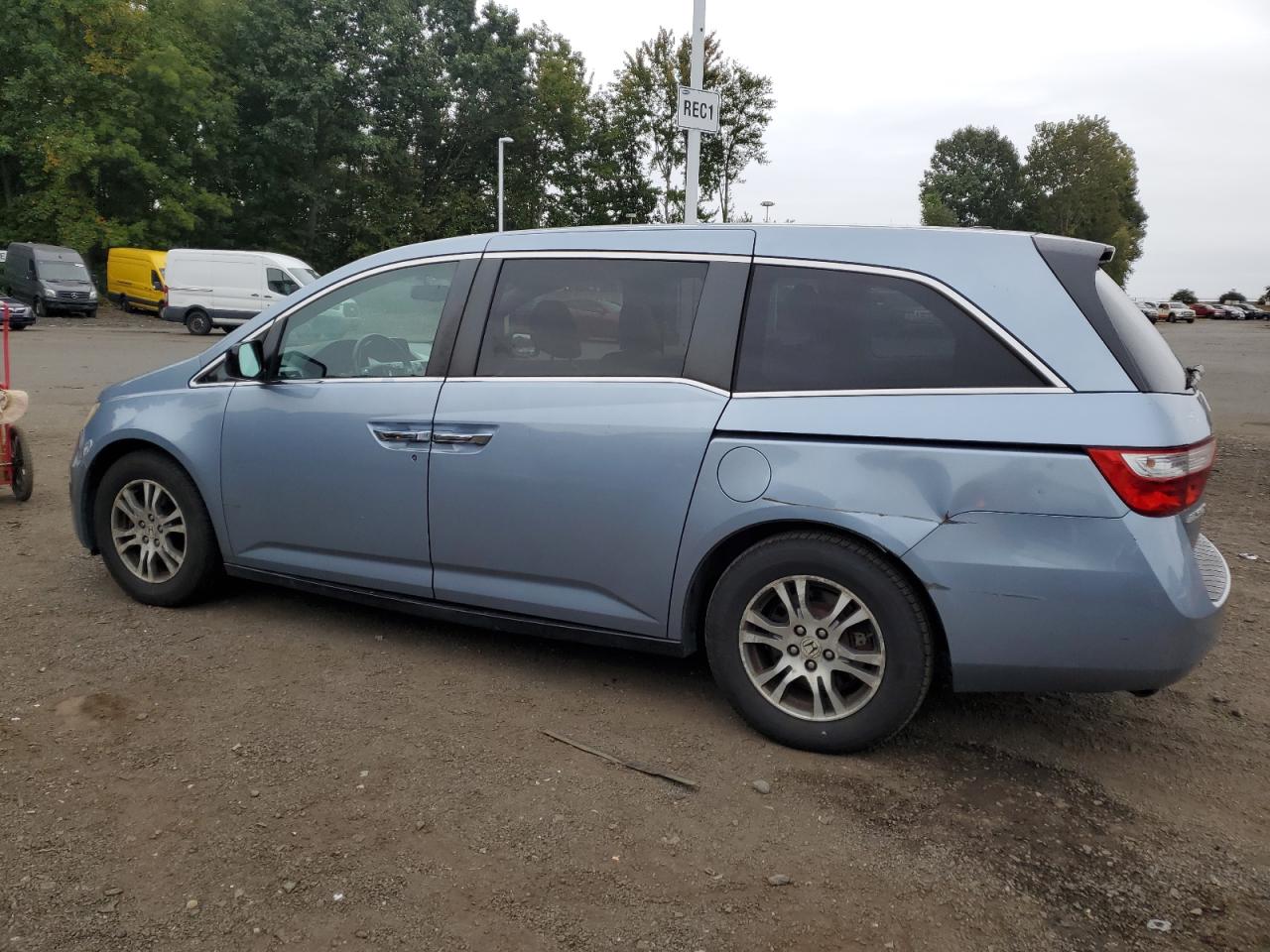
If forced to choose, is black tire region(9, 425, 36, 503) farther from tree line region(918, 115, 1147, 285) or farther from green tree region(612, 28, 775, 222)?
tree line region(918, 115, 1147, 285)

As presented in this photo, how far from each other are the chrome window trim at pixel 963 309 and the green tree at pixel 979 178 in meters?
94.5

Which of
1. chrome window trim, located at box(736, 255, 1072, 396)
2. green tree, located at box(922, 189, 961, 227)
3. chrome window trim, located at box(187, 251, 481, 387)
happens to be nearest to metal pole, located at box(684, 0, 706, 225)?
chrome window trim, located at box(187, 251, 481, 387)

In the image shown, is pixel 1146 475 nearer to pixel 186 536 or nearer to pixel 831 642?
pixel 831 642

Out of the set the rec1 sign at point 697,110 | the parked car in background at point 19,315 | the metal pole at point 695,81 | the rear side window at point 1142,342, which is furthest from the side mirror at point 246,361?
the parked car in background at point 19,315

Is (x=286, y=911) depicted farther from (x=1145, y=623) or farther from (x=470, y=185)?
(x=470, y=185)

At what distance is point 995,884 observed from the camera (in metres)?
2.73

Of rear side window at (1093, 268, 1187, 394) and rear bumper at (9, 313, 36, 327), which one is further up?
rear side window at (1093, 268, 1187, 394)

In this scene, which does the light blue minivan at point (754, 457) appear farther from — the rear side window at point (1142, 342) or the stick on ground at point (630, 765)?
the stick on ground at point (630, 765)

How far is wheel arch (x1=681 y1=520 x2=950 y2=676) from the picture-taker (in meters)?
3.28

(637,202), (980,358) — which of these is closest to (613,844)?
(980,358)

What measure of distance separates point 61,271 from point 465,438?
32.2 m

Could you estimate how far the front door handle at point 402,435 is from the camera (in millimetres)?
4039

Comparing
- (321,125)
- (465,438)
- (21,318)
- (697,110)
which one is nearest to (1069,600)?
(465,438)

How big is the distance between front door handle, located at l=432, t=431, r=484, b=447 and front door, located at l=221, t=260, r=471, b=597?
2.6 inches
